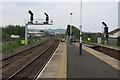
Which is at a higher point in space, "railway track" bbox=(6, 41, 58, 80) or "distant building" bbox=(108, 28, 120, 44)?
"distant building" bbox=(108, 28, 120, 44)

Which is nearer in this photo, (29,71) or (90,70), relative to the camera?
(90,70)

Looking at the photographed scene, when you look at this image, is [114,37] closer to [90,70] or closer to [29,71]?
[90,70]

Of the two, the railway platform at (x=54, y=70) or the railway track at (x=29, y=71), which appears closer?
the railway platform at (x=54, y=70)

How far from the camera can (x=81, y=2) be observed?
21.5 m

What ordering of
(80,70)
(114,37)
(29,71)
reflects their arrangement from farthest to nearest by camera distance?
(114,37) → (29,71) → (80,70)

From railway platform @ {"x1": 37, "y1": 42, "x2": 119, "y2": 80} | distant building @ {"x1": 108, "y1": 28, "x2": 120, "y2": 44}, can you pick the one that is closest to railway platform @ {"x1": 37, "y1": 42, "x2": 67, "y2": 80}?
railway platform @ {"x1": 37, "y1": 42, "x2": 119, "y2": 80}

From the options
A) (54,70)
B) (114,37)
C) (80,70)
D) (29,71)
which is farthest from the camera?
(114,37)

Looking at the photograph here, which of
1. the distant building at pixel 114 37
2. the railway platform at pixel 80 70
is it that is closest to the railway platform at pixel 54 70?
the railway platform at pixel 80 70

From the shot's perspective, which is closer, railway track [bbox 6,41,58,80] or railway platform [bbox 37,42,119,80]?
railway platform [bbox 37,42,119,80]

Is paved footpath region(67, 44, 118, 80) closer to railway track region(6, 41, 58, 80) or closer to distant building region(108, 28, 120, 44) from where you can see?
railway track region(6, 41, 58, 80)

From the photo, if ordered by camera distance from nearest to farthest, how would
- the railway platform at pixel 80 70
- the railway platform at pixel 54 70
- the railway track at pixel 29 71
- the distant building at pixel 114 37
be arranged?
1. the railway platform at pixel 80 70
2. the railway platform at pixel 54 70
3. the railway track at pixel 29 71
4. the distant building at pixel 114 37

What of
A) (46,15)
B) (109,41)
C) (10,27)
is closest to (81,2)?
(46,15)

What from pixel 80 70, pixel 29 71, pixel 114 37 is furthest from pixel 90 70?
pixel 114 37

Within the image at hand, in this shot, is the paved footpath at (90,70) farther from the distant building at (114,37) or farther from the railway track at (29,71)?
the distant building at (114,37)
